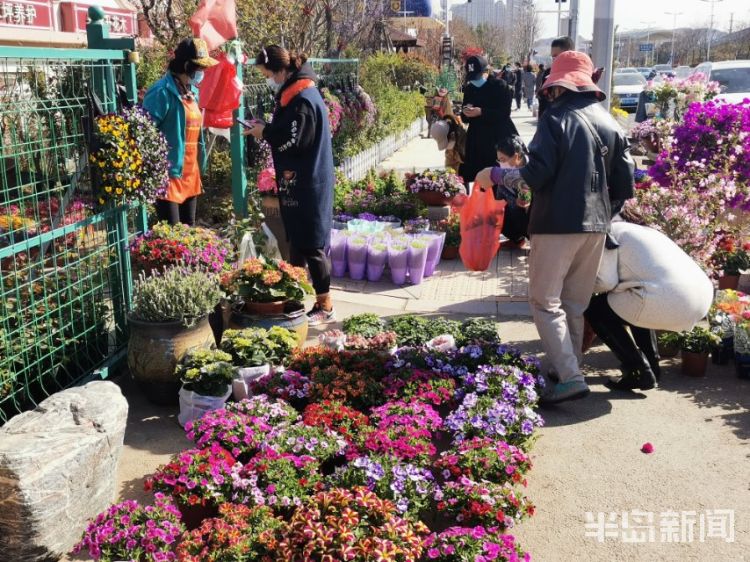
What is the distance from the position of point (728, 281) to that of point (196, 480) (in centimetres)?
511

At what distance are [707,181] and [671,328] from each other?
2.30m

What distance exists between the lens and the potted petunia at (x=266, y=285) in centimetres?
500

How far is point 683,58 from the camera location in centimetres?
8744

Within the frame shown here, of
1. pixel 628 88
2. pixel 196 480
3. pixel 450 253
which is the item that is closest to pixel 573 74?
pixel 196 480

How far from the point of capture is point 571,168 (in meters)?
4.30

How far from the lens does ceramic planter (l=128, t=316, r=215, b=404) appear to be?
14.6 ft

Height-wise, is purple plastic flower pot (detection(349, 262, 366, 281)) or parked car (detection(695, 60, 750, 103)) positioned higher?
parked car (detection(695, 60, 750, 103))

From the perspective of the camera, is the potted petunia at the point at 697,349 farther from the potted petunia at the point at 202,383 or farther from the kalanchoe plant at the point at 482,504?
the potted petunia at the point at 202,383

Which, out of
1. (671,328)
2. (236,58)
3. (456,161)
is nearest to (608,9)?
(456,161)

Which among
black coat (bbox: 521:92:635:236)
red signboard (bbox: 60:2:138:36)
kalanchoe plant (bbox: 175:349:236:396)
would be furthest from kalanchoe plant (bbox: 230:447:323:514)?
red signboard (bbox: 60:2:138:36)

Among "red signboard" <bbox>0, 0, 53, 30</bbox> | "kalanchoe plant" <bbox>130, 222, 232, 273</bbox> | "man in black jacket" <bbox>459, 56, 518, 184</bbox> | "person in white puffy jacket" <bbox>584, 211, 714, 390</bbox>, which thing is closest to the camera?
"person in white puffy jacket" <bbox>584, 211, 714, 390</bbox>

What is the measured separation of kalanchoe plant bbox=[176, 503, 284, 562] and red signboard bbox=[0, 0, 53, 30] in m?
19.0

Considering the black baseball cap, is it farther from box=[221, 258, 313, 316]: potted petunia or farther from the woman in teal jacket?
box=[221, 258, 313, 316]: potted petunia

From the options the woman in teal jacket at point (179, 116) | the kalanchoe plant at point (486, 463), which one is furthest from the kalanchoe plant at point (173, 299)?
the kalanchoe plant at point (486, 463)
